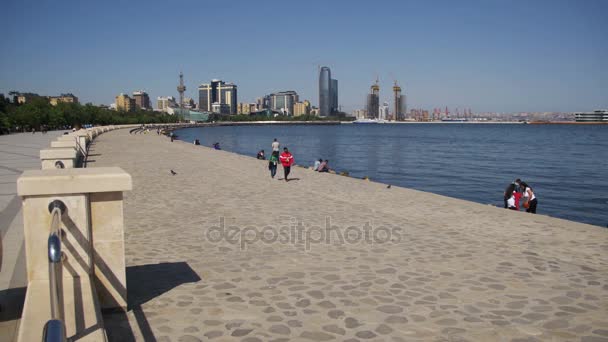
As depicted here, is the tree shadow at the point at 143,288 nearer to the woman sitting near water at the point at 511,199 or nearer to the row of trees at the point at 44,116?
the woman sitting near water at the point at 511,199

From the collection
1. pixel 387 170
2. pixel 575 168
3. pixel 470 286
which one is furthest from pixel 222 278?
pixel 575 168

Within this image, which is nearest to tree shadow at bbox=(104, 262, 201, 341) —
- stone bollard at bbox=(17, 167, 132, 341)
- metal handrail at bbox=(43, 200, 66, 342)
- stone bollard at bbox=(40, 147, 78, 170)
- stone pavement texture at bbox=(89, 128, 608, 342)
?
stone pavement texture at bbox=(89, 128, 608, 342)

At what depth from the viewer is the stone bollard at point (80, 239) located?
13.2 ft

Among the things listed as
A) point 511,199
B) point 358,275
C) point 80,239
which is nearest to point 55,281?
point 80,239

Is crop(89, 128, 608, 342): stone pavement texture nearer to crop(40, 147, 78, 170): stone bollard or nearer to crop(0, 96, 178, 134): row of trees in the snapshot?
crop(40, 147, 78, 170): stone bollard

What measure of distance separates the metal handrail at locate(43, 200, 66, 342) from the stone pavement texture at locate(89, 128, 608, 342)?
120 cm

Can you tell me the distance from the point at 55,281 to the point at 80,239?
1886 millimetres

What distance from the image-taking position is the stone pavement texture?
4688 mm

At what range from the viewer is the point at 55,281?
2.72 metres

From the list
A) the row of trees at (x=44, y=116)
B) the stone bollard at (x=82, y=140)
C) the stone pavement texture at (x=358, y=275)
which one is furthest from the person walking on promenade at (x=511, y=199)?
the row of trees at (x=44, y=116)

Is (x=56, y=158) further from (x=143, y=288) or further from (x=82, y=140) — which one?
(x=82, y=140)

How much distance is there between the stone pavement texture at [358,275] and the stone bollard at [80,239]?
458mm

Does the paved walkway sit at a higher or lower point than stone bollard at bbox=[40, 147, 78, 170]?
lower

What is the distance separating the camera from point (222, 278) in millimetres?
6137
